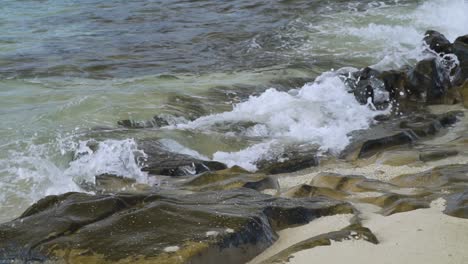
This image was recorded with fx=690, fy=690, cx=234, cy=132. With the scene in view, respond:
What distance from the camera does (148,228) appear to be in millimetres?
3043

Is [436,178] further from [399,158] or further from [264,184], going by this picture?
[264,184]

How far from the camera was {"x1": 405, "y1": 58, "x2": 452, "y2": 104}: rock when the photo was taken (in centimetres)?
815

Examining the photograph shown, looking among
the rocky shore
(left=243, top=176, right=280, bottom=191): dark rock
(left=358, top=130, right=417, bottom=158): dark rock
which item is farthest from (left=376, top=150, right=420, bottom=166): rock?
(left=243, top=176, right=280, bottom=191): dark rock

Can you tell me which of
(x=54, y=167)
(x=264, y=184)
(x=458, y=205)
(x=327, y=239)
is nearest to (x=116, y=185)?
(x=54, y=167)

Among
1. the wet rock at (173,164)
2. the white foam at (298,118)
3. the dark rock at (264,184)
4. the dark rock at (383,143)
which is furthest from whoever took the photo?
the white foam at (298,118)

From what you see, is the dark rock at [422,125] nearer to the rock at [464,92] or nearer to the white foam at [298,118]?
the white foam at [298,118]

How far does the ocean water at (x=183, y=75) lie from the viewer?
6047 millimetres

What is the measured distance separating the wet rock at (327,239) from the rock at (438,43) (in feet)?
21.9

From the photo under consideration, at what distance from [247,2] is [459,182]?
13129mm

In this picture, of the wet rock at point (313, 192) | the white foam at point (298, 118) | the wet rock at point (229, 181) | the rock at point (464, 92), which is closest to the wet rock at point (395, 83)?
the white foam at point (298, 118)

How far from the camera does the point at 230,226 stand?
119 inches

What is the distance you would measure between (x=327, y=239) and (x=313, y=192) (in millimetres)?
1258

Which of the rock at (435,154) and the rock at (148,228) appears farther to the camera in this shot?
the rock at (435,154)

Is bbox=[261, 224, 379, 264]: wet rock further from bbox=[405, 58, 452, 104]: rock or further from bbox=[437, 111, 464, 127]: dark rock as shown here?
bbox=[405, 58, 452, 104]: rock
